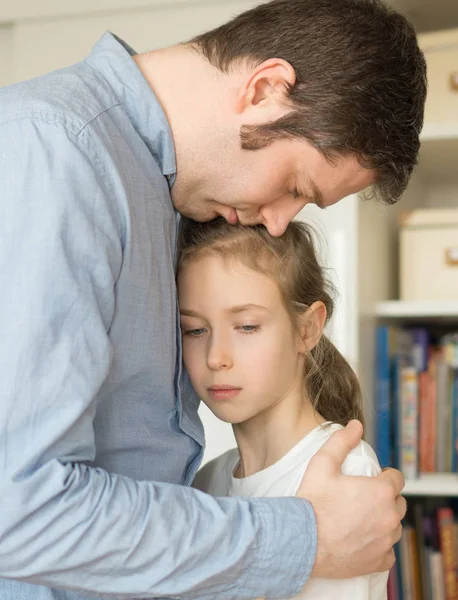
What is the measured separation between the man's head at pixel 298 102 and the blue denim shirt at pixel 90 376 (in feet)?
0.25

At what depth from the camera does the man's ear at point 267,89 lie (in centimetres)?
89

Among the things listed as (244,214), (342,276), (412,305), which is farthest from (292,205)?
(412,305)

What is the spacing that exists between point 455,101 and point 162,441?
4.00 feet

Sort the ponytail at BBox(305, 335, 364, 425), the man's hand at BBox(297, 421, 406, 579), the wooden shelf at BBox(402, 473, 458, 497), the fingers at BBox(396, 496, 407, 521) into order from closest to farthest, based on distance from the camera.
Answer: the man's hand at BBox(297, 421, 406, 579), the fingers at BBox(396, 496, 407, 521), the ponytail at BBox(305, 335, 364, 425), the wooden shelf at BBox(402, 473, 458, 497)

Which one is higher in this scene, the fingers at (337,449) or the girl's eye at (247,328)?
the girl's eye at (247,328)

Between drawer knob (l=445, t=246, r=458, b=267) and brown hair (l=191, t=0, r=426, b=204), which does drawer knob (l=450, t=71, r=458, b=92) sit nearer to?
drawer knob (l=445, t=246, r=458, b=267)

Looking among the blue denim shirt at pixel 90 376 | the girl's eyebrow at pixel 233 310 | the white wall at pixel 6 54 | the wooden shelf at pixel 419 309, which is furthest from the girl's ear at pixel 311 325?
the white wall at pixel 6 54

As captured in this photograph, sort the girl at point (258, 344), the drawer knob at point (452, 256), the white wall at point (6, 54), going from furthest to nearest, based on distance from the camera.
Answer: the white wall at point (6, 54) → the drawer knob at point (452, 256) → the girl at point (258, 344)

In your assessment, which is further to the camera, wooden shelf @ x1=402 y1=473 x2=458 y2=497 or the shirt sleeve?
wooden shelf @ x1=402 y1=473 x2=458 y2=497

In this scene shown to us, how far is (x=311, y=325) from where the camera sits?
48.1 inches

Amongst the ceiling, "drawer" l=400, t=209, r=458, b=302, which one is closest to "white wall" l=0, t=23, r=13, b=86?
the ceiling

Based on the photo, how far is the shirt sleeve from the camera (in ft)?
2.39

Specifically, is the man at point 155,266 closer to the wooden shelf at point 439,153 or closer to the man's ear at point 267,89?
the man's ear at point 267,89

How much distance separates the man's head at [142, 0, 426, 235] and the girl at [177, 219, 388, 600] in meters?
0.16
